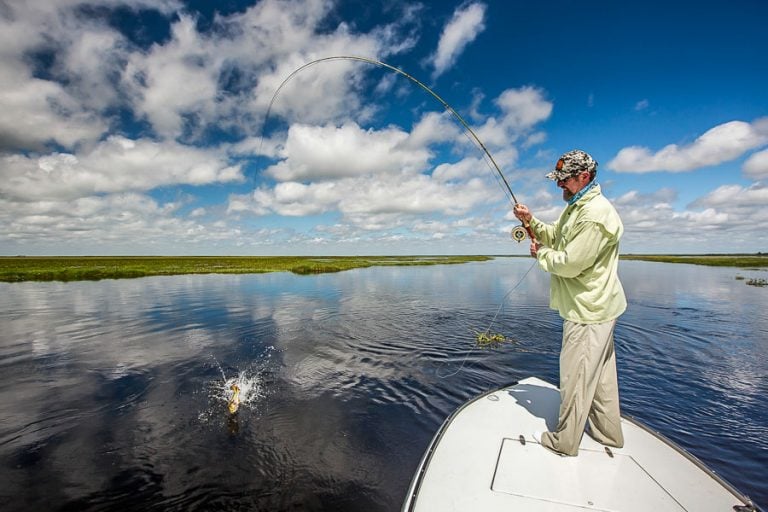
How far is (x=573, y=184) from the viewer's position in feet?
15.0

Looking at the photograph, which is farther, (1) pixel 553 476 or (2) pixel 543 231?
(2) pixel 543 231

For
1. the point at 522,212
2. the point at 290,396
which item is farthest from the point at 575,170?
the point at 290,396

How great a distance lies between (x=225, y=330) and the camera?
1675 cm

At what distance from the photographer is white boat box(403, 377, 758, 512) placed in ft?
11.6

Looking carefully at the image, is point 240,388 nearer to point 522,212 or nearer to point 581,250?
point 522,212

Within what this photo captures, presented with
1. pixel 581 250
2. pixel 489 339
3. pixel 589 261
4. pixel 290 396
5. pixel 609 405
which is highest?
pixel 581 250

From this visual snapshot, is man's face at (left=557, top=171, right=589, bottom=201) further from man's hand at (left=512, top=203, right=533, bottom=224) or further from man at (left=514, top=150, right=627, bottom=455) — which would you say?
man's hand at (left=512, top=203, right=533, bottom=224)

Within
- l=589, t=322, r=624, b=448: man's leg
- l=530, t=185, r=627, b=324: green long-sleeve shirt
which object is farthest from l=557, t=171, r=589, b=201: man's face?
l=589, t=322, r=624, b=448: man's leg

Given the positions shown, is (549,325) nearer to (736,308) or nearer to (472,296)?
(472,296)

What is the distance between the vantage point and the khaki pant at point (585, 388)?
4.27 meters

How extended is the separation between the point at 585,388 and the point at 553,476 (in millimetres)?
1067

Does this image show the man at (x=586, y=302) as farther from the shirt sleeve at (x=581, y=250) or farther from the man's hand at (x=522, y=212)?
the man's hand at (x=522, y=212)

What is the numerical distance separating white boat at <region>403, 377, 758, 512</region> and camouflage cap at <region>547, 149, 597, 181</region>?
3521 millimetres

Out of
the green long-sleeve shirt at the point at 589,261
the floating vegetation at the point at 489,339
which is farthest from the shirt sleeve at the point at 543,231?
the floating vegetation at the point at 489,339
